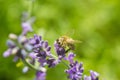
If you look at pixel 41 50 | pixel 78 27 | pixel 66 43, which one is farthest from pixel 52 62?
pixel 78 27

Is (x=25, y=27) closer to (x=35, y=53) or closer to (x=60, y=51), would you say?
(x=35, y=53)

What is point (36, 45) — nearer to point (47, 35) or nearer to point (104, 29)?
point (47, 35)

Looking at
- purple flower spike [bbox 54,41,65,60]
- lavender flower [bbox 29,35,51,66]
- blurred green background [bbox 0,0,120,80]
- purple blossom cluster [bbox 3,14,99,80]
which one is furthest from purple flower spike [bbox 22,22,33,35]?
blurred green background [bbox 0,0,120,80]

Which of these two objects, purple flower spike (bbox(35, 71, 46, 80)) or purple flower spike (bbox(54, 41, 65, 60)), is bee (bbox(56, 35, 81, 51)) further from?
purple flower spike (bbox(35, 71, 46, 80))

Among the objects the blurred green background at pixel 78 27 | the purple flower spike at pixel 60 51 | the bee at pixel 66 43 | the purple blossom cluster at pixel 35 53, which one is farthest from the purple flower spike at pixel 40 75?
the blurred green background at pixel 78 27

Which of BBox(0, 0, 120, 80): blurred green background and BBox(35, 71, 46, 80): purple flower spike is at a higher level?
BBox(0, 0, 120, 80): blurred green background
